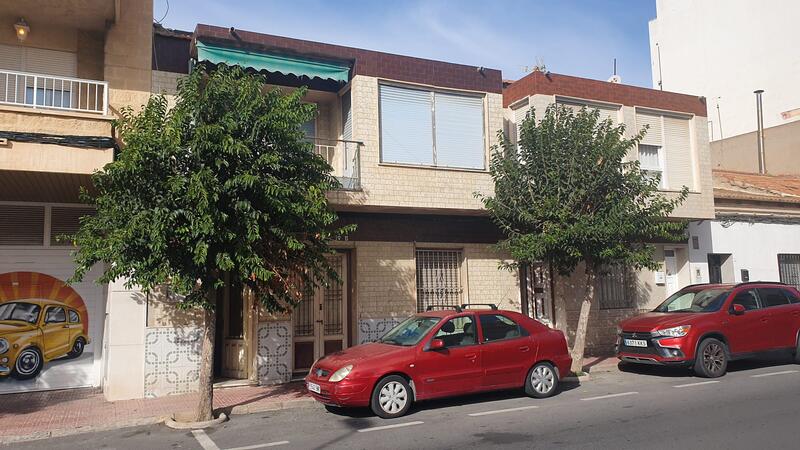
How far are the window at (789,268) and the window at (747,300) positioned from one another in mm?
7430

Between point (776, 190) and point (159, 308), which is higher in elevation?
point (776, 190)

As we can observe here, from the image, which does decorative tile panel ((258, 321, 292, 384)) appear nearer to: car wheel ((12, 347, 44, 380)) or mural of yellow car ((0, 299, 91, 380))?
mural of yellow car ((0, 299, 91, 380))

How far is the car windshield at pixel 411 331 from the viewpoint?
9.59 meters

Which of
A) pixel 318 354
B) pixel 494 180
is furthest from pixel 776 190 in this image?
pixel 318 354

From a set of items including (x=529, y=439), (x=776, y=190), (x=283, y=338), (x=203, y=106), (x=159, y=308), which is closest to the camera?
(x=529, y=439)

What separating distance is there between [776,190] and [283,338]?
16.9 meters

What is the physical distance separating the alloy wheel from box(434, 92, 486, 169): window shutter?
19.7 feet

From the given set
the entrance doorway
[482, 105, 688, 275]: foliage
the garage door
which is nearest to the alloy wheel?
the entrance doorway

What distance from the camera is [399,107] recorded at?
13.4 metres

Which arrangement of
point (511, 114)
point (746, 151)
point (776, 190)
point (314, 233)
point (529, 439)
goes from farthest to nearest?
1. point (746, 151)
2. point (776, 190)
3. point (511, 114)
4. point (314, 233)
5. point (529, 439)

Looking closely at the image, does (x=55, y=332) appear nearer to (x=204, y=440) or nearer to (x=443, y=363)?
(x=204, y=440)

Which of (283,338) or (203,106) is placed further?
(283,338)

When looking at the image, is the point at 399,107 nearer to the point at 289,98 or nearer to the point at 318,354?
the point at 289,98

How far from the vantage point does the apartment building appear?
1527 cm
